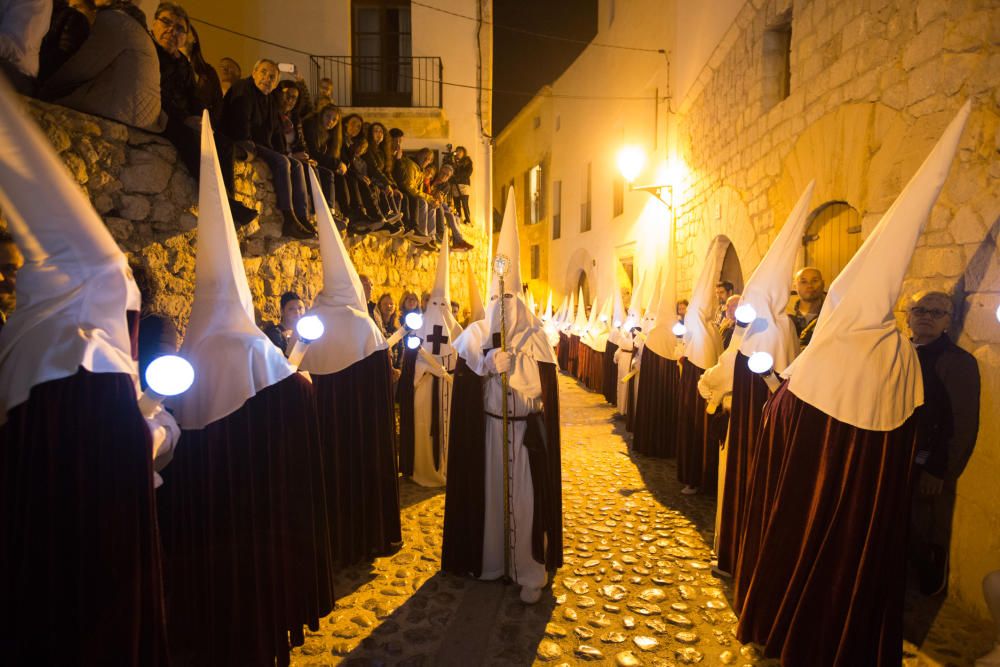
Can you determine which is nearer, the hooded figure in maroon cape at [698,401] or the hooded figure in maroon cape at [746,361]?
the hooded figure in maroon cape at [746,361]

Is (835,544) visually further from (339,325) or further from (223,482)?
(339,325)

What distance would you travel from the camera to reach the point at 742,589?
10.3ft

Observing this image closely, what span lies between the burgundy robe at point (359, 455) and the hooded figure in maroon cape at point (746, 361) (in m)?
2.47

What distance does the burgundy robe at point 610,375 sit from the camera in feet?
33.6

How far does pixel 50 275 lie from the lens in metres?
1.66

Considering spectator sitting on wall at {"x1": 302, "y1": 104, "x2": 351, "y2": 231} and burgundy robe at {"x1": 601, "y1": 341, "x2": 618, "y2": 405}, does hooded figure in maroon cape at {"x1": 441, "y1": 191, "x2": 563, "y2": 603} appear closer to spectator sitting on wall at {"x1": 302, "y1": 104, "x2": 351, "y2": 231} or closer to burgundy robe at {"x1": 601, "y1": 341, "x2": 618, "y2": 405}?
spectator sitting on wall at {"x1": 302, "y1": 104, "x2": 351, "y2": 231}

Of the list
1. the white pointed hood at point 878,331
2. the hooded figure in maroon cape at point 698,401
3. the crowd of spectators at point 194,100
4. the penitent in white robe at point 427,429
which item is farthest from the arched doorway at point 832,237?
the penitent in white robe at point 427,429

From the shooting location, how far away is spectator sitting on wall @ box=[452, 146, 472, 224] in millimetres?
13578

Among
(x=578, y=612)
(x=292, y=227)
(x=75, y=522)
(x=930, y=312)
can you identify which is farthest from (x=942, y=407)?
(x=292, y=227)

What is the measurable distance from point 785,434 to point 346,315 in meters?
2.91

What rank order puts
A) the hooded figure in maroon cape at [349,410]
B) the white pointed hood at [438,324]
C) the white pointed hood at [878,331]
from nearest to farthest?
the white pointed hood at [878,331] < the hooded figure in maroon cape at [349,410] < the white pointed hood at [438,324]

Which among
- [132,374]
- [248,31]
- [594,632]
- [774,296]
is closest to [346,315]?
[132,374]

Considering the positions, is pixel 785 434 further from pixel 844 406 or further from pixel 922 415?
pixel 922 415

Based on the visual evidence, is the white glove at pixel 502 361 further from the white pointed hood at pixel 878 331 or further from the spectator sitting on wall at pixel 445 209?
the spectator sitting on wall at pixel 445 209
